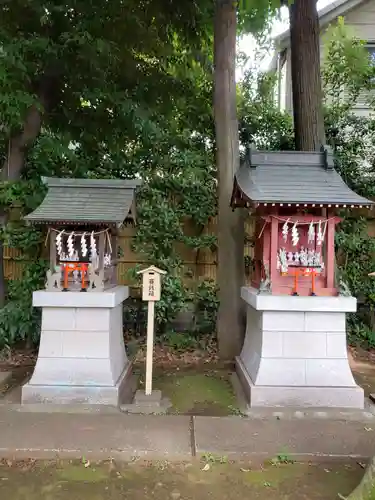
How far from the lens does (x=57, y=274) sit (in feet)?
18.9

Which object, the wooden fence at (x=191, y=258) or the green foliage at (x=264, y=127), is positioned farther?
the green foliage at (x=264, y=127)

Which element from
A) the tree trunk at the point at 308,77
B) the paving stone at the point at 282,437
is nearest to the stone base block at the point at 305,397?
the paving stone at the point at 282,437

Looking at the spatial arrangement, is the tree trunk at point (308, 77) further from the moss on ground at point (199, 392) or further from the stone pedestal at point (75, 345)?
the stone pedestal at point (75, 345)

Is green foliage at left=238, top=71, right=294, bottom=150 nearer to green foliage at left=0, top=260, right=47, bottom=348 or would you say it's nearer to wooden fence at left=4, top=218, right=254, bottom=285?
wooden fence at left=4, top=218, right=254, bottom=285

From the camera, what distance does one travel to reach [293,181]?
5.80 meters

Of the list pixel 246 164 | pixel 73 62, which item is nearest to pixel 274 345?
pixel 246 164

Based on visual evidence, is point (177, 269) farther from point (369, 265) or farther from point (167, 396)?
point (369, 265)

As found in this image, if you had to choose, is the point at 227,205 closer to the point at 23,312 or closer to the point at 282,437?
the point at 23,312

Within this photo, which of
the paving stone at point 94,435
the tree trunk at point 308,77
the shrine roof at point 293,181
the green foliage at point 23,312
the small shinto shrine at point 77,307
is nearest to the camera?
the paving stone at point 94,435

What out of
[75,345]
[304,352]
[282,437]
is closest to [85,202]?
[75,345]

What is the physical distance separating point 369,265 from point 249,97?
5.07 metres

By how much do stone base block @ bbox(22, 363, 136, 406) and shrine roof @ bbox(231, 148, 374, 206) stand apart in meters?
3.14

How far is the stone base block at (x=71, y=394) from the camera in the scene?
17.8 feet

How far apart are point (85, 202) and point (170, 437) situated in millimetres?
3266
